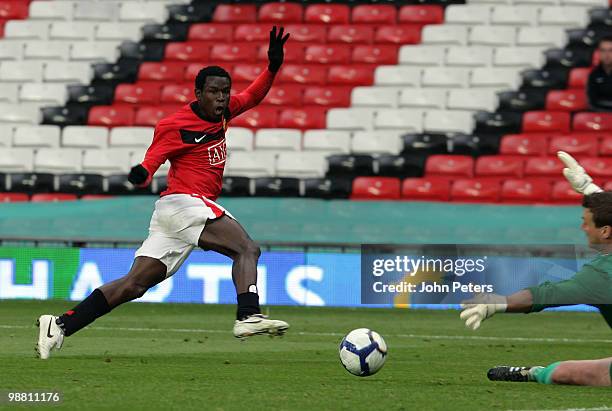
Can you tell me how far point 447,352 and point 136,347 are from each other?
2785 mm

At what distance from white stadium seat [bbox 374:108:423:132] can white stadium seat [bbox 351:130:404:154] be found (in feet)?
0.83

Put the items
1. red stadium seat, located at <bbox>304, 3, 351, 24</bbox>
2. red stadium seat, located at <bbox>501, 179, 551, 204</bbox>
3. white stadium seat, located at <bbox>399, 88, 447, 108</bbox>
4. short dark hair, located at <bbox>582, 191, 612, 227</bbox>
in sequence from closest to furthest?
short dark hair, located at <bbox>582, 191, 612, 227</bbox>
red stadium seat, located at <bbox>501, 179, 551, 204</bbox>
white stadium seat, located at <bbox>399, 88, 447, 108</bbox>
red stadium seat, located at <bbox>304, 3, 351, 24</bbox>

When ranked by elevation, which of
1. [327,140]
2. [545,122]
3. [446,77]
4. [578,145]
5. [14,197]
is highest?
[446,77]

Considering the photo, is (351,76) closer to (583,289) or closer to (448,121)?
(448,121)

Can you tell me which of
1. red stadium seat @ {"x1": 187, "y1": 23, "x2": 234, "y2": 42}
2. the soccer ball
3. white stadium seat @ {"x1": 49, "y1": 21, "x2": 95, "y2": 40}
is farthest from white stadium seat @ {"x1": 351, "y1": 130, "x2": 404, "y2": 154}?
the soccer ball

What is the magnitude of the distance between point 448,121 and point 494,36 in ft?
8.13

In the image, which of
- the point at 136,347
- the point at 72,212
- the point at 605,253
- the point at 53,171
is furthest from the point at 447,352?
the point at 53,171

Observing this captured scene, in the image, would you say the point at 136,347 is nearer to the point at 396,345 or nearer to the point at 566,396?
the point at 396,345

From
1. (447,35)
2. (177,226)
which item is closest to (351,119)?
(447,35)

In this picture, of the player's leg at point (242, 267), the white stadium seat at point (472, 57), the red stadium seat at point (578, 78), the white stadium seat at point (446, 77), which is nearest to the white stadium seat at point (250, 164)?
the white stadium seat at point (446, 77)

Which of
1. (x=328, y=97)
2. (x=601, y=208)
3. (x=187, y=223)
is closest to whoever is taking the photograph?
(x=601, y=208)

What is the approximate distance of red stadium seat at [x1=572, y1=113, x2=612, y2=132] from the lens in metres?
22.0

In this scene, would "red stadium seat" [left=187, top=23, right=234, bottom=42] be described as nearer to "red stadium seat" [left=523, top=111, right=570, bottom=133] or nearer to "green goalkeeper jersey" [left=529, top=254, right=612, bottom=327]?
"red stadium seat" [left=523, top=111, right=570, bottom=133]

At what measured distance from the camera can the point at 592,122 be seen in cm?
2216
